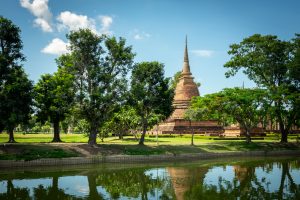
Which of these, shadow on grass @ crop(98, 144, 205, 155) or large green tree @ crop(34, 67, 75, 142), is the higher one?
large green tree @ crop(34, 67, 75, 142)

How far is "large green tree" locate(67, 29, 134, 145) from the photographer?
3070 centimetres

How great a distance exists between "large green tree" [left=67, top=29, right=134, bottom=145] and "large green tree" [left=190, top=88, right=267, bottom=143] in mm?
11318

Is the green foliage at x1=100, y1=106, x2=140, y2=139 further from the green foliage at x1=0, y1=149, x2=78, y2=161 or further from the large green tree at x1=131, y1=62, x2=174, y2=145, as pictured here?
the green foliage at x1=0, y1=149, x2=78, y2=161

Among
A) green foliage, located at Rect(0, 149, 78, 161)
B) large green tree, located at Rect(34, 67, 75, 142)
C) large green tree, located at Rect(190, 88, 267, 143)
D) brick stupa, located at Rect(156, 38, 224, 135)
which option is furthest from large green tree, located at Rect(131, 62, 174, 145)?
brick stupa, located at Rect(156, 38, 224, 135)

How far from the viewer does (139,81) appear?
35500mm

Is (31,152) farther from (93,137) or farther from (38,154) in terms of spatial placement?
(93,137)

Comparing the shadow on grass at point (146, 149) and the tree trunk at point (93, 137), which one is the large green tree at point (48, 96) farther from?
the shadow on grass at point (146, 149)

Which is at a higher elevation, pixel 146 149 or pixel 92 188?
pixel 146 149

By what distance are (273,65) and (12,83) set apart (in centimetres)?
3121

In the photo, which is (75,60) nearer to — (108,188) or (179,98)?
(108,188)

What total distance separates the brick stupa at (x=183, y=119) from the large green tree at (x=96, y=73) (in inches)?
1076

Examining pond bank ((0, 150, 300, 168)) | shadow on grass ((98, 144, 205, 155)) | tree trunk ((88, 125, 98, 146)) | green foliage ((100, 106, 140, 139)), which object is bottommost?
pond bank ((0, 150, 300, 168))

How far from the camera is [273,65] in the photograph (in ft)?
137

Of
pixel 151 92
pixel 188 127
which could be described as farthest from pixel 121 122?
pixel 188 127
